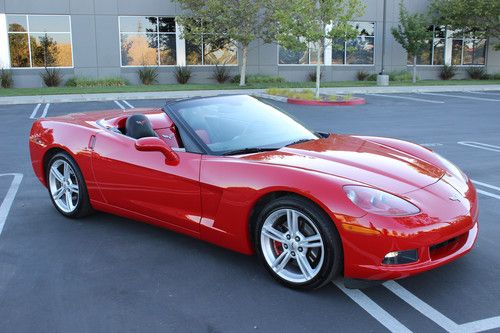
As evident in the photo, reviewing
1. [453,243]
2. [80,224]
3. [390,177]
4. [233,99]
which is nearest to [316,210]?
[390,177]

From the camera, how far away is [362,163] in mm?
3947

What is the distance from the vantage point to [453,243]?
3.59 m

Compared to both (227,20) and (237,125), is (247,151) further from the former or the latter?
(227,20)

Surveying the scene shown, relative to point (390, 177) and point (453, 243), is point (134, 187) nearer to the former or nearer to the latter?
point (390, 177)

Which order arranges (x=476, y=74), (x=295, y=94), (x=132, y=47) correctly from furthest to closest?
(x=476, y=74) → (x=132, y=47) → (x=295, y=94)

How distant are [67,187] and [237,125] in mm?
1925

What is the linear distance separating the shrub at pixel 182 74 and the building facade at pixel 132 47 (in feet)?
1.17

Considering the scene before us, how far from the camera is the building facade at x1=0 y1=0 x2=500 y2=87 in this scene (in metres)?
24.5

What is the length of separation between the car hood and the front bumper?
0.30m

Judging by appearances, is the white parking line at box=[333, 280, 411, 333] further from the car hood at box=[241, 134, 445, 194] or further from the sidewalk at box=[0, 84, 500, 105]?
the sidewalk at box=[0, 84, 500, 105]

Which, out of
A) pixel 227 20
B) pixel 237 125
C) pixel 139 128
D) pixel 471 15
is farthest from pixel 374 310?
pixel 471 15

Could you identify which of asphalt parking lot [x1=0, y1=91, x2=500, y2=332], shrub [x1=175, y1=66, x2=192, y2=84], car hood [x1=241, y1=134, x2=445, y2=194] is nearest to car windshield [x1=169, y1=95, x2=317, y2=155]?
car hood [x1=241, y1=134, x2=445, y2=194]

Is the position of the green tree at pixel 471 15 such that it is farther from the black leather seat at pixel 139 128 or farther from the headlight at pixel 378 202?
the headlight at pixel 378 202

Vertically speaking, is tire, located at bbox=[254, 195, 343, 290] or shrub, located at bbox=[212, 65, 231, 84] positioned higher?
shrub, located at bbox=[212, 65, 231, 84]
